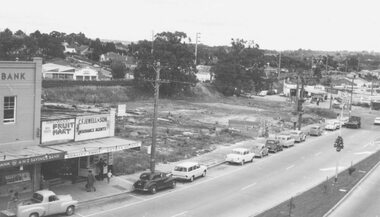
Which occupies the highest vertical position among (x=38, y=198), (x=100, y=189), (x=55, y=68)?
(x=55, y=68)

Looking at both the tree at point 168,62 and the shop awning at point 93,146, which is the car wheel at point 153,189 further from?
the tree at point 168,62

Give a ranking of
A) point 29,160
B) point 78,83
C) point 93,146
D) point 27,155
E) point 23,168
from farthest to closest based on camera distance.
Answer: point 78,83 → point 93,146 → point 23,168 → point 27,155 → point 29,160

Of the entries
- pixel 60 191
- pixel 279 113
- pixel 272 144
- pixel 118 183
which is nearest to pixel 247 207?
pixel 118 183

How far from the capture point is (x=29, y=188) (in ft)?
93.6

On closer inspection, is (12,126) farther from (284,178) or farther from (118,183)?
(284,178)

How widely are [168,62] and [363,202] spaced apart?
70.7 meters

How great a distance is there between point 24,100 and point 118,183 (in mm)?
8879

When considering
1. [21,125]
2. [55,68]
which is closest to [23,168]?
[21,125]

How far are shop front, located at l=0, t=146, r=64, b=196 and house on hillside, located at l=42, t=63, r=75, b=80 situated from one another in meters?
83.7

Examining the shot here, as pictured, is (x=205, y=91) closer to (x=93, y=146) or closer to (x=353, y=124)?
(x=353, y=124)

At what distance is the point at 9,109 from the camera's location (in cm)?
2812

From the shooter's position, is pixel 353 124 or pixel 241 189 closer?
pixel 241 189

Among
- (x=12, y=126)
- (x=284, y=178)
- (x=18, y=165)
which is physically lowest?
(x=284, y=178)

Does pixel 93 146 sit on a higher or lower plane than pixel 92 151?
higher
